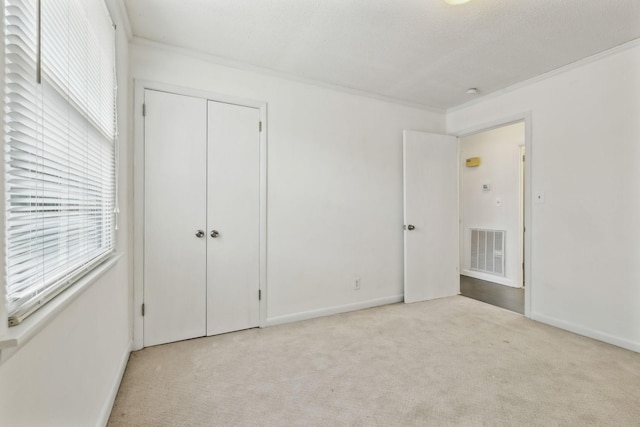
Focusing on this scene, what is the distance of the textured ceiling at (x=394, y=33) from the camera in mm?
1991

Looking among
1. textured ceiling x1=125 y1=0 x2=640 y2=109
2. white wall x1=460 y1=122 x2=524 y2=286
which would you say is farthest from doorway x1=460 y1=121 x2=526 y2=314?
textured ceiling x1=125 y1=0 x2=640 y2=109

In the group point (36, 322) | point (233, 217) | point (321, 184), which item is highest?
point (321, 184)

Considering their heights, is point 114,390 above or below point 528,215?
below

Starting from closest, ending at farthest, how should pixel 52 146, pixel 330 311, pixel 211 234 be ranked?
1. pixel 52 146
2. pixel 211 234
3. pixel 330 311

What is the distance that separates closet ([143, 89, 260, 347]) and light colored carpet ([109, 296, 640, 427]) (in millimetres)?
254

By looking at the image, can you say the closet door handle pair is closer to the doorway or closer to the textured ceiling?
the textured ceiling

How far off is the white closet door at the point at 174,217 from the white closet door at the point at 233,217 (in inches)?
3.1

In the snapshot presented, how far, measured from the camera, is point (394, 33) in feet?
7.47

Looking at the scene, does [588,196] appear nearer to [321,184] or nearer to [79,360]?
[321,184]

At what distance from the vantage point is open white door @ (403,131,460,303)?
366cm

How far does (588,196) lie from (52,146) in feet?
12.0

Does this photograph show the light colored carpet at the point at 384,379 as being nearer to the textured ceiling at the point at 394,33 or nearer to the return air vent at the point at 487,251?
the return air vent at the point at 487,251

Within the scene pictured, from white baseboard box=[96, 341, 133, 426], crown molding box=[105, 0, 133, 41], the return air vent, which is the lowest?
white baseboard box=[96, 341, 133, 426]

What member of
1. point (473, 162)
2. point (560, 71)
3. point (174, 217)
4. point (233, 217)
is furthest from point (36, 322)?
point (473, 162)
